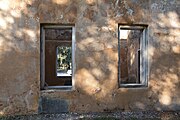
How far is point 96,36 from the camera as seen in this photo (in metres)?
5.09

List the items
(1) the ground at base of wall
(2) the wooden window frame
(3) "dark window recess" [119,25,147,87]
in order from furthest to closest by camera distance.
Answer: (3) "dark window recess" [119,25,147,87], (2) the wooden window frame, (1) the ground at base of wall

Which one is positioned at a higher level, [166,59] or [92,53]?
[92,53]

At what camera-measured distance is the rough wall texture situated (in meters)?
4.80

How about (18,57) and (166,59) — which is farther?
(166,59)

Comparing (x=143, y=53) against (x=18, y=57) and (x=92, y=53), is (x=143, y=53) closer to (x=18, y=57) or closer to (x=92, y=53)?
(x=92, y=53)

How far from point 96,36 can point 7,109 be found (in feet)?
7.83

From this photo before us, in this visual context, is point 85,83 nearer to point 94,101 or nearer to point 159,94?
point 94,101

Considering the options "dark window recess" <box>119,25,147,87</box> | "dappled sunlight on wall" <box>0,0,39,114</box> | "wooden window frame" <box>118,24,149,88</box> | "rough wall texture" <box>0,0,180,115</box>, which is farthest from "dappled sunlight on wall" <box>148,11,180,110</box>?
"dark window recess" <box>119,25,147,87</box>

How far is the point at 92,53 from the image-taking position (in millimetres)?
5066

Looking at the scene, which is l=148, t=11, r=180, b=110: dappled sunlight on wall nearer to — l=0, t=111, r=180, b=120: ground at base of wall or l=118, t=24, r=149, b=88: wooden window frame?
l=118, t=24, r=149, b=88: wooden window frame

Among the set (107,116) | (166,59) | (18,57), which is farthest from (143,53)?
(18,57)

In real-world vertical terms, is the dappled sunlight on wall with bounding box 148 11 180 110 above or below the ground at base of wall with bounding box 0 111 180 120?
above

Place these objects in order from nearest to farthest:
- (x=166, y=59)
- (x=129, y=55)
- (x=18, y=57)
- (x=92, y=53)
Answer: (x=18, y=57), (x=92, y=53), (x=166, y=59), (x=129, y=55)

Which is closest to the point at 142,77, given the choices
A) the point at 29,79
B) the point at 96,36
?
the point at 96,36
